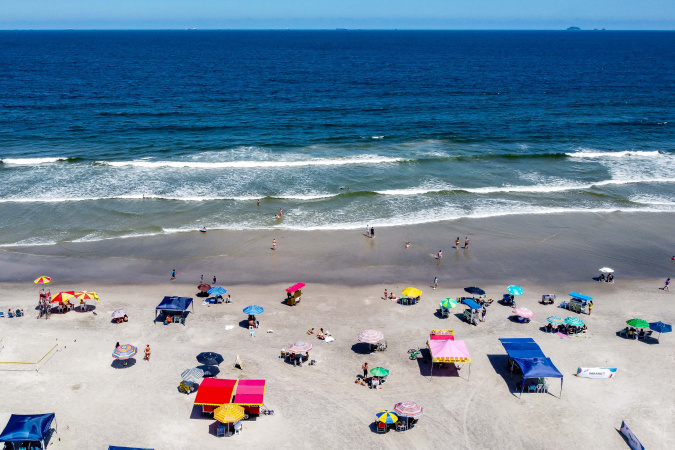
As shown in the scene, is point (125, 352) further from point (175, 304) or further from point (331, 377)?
point (331, 377)

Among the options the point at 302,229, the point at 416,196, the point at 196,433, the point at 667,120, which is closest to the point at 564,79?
the point at 667,120

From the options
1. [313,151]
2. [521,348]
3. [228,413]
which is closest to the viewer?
[228,413]

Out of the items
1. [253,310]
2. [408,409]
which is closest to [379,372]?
[408,409]

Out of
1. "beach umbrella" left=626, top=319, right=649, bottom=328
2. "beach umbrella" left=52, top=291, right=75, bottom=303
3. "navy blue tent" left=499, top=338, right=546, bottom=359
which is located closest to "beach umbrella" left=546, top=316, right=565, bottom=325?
"navy blue tent" left=499, top=338, right=546, bottom=359

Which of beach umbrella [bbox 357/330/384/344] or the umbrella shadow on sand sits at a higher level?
beach umbrella [bbox 357/330/384/344]

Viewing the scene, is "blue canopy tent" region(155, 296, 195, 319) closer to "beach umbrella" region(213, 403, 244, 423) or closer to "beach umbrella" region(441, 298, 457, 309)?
"beach umbrella" region(213, 403, 244, 423)

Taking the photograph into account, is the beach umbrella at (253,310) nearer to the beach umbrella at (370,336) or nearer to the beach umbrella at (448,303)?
the beach umbrella at (370,336)
